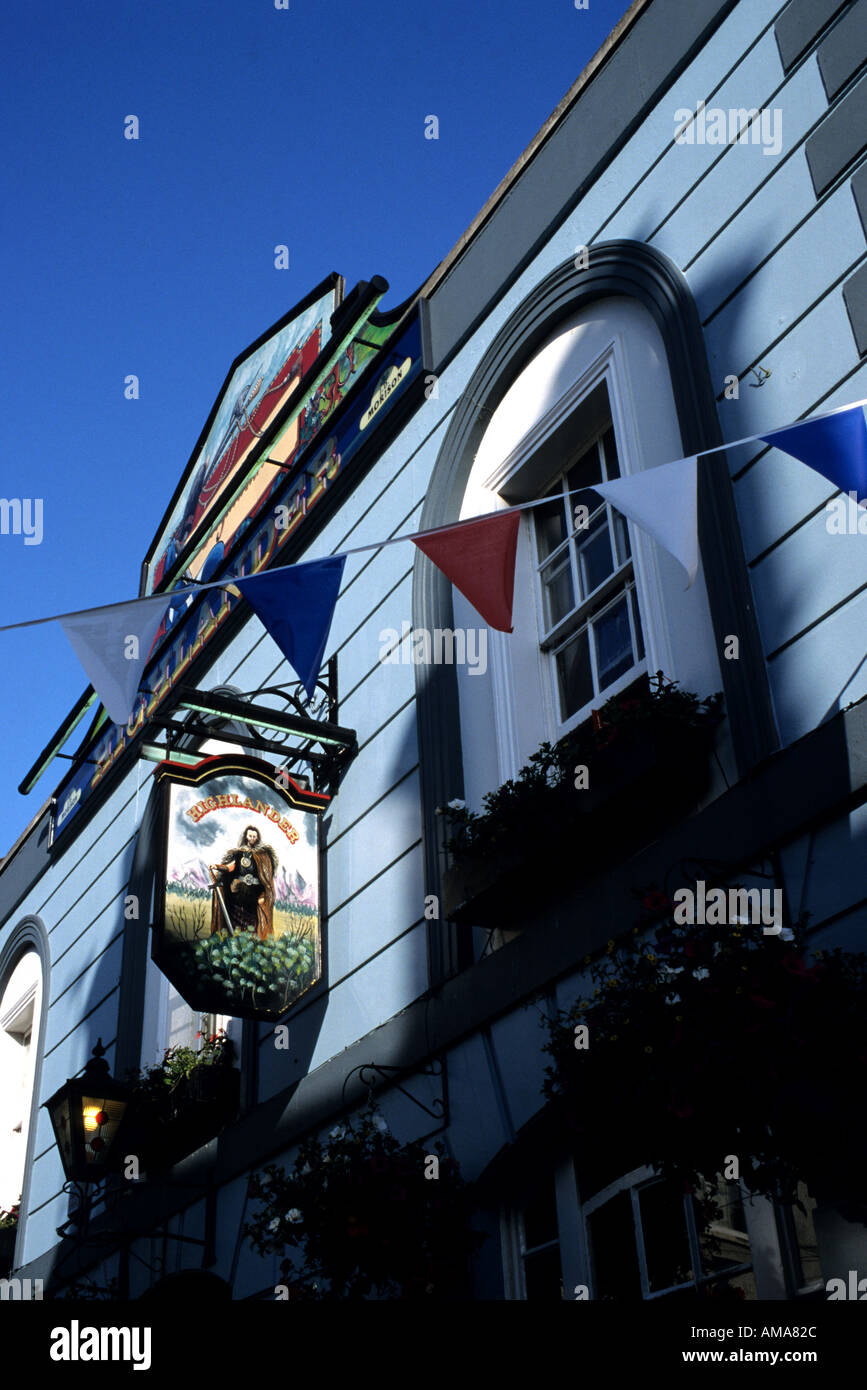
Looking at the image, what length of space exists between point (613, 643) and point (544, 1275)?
3078mm

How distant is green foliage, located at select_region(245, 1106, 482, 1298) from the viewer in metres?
5.89

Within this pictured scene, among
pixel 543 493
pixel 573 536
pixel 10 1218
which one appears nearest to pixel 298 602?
pixel 573 536

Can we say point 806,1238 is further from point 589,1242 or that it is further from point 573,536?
point 573,536

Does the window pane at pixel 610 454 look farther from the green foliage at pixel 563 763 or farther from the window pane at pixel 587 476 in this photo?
the green foliage at pixel 563 763

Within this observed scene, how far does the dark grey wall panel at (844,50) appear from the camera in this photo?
6242 mm

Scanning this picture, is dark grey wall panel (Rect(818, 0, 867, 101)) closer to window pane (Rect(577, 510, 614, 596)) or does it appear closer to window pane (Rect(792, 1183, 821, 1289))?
window pane (Rect(577, 510, 614, 596))

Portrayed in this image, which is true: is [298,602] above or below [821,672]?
above

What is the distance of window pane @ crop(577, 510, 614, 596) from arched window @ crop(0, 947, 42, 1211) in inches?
341

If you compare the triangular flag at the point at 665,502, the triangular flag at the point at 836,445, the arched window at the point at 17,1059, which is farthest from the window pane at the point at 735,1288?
the arched window at the point at 17,1059

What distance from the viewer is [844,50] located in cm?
633

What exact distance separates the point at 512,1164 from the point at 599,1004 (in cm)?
156

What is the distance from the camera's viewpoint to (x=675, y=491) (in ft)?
17.6

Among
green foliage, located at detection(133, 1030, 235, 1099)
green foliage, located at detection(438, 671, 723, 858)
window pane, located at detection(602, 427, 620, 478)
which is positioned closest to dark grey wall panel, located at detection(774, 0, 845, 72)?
window pane, located at detection(602, 427, 620, 478)
